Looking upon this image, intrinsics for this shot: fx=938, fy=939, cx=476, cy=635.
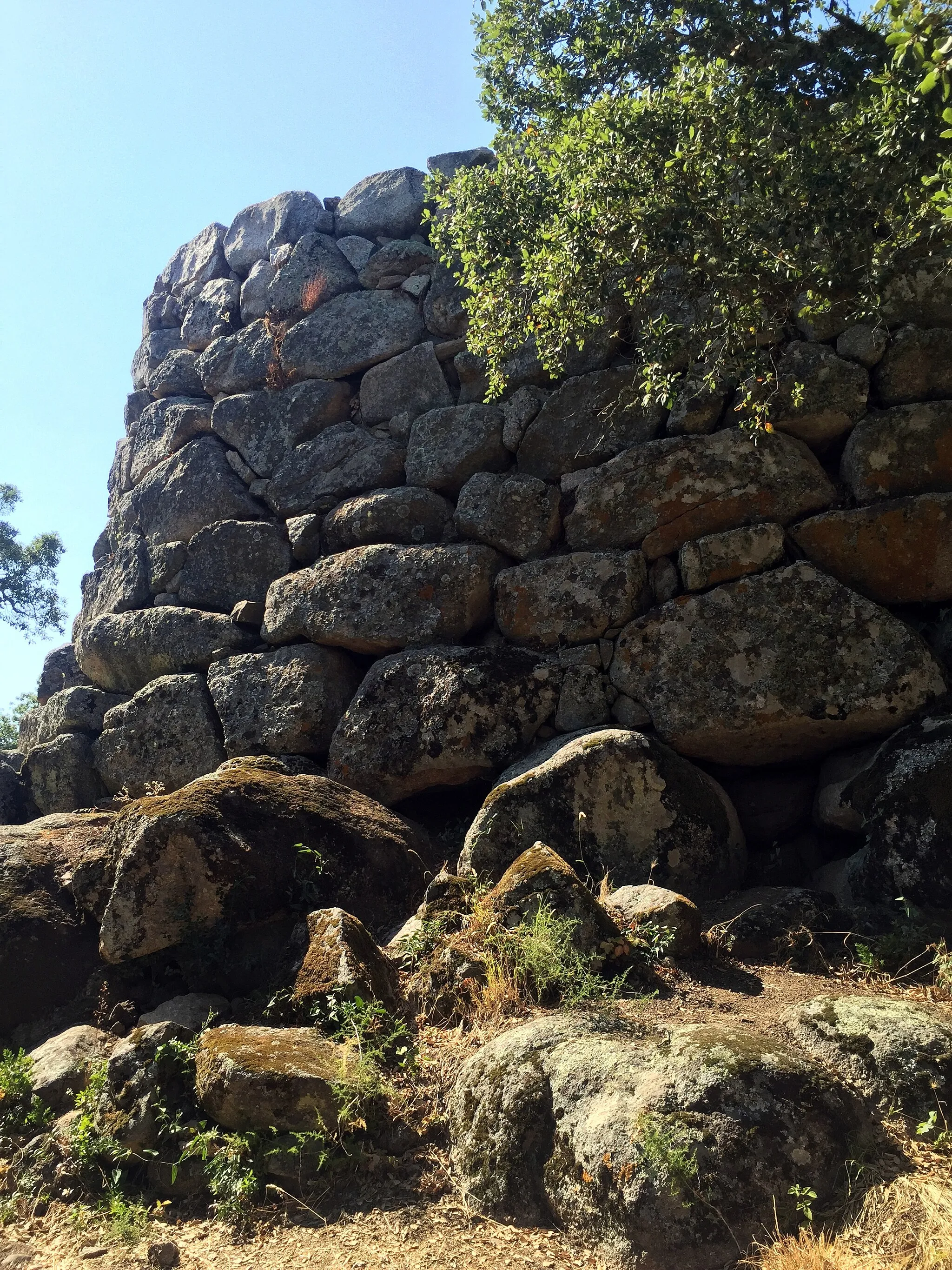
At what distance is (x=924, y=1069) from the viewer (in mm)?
4020

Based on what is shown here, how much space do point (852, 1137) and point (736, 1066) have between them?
0.53 meters

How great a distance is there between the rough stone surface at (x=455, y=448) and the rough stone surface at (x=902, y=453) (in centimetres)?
330

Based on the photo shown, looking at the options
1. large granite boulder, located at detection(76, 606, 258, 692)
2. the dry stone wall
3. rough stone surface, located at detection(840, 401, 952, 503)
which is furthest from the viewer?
large granite boulder, located at detection(76, 606, 258, 692)

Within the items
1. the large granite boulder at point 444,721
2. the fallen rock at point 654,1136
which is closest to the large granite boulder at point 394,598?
the large granite boulder at point 444,721

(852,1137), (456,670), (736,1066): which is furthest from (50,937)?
(852,1137)

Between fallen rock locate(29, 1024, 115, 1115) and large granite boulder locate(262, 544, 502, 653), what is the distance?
13.2ft

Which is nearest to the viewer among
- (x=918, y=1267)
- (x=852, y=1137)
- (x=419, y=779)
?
(x=918, y=1267)

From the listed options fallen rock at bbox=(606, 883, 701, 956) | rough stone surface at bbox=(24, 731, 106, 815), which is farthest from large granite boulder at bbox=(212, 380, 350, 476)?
fallen rock at bbox=(606, 883, 701, 956)

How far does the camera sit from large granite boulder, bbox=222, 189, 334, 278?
12383mm

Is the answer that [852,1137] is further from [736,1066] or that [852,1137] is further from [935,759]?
[935,759]

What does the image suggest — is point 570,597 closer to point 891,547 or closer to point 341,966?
point 891,547

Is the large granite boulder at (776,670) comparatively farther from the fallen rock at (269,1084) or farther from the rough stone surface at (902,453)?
the fallen rock at (269,1084)

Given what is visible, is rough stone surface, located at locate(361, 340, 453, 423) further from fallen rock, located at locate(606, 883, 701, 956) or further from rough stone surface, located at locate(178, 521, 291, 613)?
fallen rock, located at locate(606, 883, 701, 956)

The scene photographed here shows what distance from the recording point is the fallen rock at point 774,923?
221 inches
